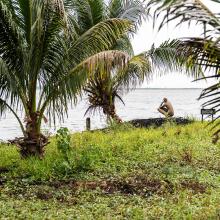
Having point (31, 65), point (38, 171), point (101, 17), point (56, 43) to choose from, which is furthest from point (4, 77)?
point (101, 17)

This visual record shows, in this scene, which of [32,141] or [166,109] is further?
[166,109]

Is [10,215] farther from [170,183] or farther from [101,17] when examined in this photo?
[101,17]

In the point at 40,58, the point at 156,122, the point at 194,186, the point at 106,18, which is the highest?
the point at 106,18

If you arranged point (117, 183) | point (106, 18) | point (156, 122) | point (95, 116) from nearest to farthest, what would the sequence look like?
point (117, 183)
point (106, 18)
point (156, 122)
point (95, 116)

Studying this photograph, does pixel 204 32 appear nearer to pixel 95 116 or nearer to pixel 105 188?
pixel 105 188

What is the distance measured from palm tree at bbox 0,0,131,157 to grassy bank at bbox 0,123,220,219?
3.23ft

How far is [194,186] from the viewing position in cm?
755

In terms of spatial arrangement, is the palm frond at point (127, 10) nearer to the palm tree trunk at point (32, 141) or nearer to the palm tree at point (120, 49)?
the palm tree at point (120, 49)

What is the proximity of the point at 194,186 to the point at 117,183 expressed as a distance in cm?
122

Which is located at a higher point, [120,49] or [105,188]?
[120,49]

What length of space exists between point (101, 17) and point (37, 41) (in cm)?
661

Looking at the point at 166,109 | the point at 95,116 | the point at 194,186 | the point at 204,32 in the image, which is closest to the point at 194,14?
the point at 204,32

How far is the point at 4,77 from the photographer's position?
352 inches

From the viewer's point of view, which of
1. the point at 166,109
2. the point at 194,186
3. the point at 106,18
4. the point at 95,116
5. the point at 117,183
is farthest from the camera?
the point at 95,116
